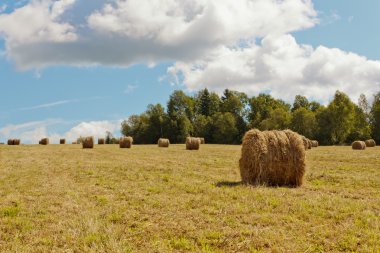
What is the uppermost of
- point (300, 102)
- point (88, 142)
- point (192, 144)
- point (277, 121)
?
point (300, 102)

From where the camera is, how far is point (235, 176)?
623 inches

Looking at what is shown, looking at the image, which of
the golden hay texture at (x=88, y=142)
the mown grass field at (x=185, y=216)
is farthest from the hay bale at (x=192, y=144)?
the mown grass field at (x=185, y=216)

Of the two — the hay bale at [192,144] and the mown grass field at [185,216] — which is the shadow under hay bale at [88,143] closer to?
the hay bale at [192,144]

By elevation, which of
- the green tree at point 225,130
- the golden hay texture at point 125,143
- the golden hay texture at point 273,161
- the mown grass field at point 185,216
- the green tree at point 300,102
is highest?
the green tree at point 300,102

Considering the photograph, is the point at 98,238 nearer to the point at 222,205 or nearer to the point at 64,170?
the point at 222,205

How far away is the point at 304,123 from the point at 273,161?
7906 cm

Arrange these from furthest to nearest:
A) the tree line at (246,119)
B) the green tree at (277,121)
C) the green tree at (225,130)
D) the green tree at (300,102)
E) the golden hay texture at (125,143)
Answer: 1. the green tree at (300,102)
2. the green tree at (225,130)
3. the green tree at (277,121)
4. the tree line at (246,119)
5. the golden hay texture at (125,143)

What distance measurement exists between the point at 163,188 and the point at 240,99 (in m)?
113

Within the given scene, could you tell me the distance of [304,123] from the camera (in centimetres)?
8925

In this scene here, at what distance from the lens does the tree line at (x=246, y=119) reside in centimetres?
8625

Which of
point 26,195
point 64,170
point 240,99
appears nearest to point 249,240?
point 26,195

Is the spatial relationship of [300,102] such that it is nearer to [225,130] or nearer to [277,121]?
[277,121]

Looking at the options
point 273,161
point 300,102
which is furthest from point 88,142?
point 300,102

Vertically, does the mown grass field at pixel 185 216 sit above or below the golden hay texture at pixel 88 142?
below
